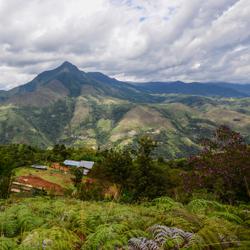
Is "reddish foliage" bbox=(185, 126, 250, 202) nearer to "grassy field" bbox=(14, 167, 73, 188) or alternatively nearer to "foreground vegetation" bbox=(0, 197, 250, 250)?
"foreground vegetation" bbox=(0, 197, 250, 250)

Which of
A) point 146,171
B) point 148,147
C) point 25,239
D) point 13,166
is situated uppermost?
point 25,239

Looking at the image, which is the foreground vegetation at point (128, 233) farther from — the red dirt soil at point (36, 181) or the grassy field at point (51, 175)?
the grassy field at point (51, 175)

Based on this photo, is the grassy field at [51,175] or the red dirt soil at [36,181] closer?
the red dirt soil at [36,181]

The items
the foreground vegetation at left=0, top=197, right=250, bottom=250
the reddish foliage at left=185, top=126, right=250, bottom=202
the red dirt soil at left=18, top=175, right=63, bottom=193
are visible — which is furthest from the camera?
the red dirt soil at left=18, top=175, right=63, bottom=193

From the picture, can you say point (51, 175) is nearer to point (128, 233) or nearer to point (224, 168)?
point (224, 168)

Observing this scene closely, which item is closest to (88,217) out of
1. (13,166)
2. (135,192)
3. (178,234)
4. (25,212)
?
(25,212)

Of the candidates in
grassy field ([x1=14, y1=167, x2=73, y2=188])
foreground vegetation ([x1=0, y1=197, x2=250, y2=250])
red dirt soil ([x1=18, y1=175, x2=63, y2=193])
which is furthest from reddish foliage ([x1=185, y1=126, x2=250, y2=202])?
grassy field ([x1=14, y1=167, x2=73, y2=188])

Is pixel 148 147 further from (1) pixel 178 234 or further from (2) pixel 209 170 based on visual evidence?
(1) pixel 178 234

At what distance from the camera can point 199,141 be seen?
105 ft

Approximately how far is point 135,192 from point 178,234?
5241 cm

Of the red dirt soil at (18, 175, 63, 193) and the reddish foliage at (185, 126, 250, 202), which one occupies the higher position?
the reddish foliage at (185, 126, 250, 202)

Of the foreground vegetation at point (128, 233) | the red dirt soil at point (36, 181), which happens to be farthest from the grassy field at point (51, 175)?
the foreground vegetation at point (128, 233)

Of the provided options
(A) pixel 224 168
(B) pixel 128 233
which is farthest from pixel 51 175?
(B) pixel 128 233

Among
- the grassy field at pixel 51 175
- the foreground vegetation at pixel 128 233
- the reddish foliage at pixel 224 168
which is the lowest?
the grassy field at pixel 51 175
